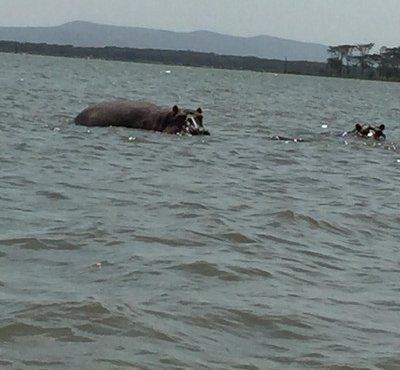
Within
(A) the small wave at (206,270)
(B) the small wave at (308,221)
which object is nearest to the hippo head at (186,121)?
(B) the small wave at (308,221)

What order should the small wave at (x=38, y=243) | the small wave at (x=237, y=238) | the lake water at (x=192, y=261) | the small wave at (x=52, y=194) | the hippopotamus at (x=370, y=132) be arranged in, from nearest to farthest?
the lake water at (x=192, y=261), the small wave at (x=38, y=243), the small wave at (x=237, y=238), the small wave at (x=52, y=194), the hippopotamus at (x=370, y=132)

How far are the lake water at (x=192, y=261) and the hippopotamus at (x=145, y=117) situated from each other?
334cm

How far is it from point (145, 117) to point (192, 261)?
40.7ft

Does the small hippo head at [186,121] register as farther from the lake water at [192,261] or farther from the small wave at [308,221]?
the small wave at [308,221]

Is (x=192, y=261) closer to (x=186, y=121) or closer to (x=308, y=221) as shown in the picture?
(x=308, y=221)

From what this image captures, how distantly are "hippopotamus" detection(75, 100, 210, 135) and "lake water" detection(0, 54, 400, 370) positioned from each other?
3.34 m

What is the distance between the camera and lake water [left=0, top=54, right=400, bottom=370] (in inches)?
243

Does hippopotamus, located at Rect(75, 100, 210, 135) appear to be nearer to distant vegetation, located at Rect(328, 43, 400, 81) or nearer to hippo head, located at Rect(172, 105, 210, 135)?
hippo head, located at Rect(172, 105, 210, 135)

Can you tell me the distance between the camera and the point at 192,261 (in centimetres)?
824

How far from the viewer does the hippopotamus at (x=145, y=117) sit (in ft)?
64.2

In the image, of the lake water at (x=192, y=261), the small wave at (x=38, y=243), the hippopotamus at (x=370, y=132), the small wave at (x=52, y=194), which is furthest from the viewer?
the hippopotamus at (x=370, y=132)

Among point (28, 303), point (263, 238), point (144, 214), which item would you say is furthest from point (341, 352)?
point (144, 214)

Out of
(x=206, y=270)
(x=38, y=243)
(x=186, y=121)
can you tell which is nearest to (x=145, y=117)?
(x=186, y=121)

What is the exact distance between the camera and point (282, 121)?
2795 centimetres
